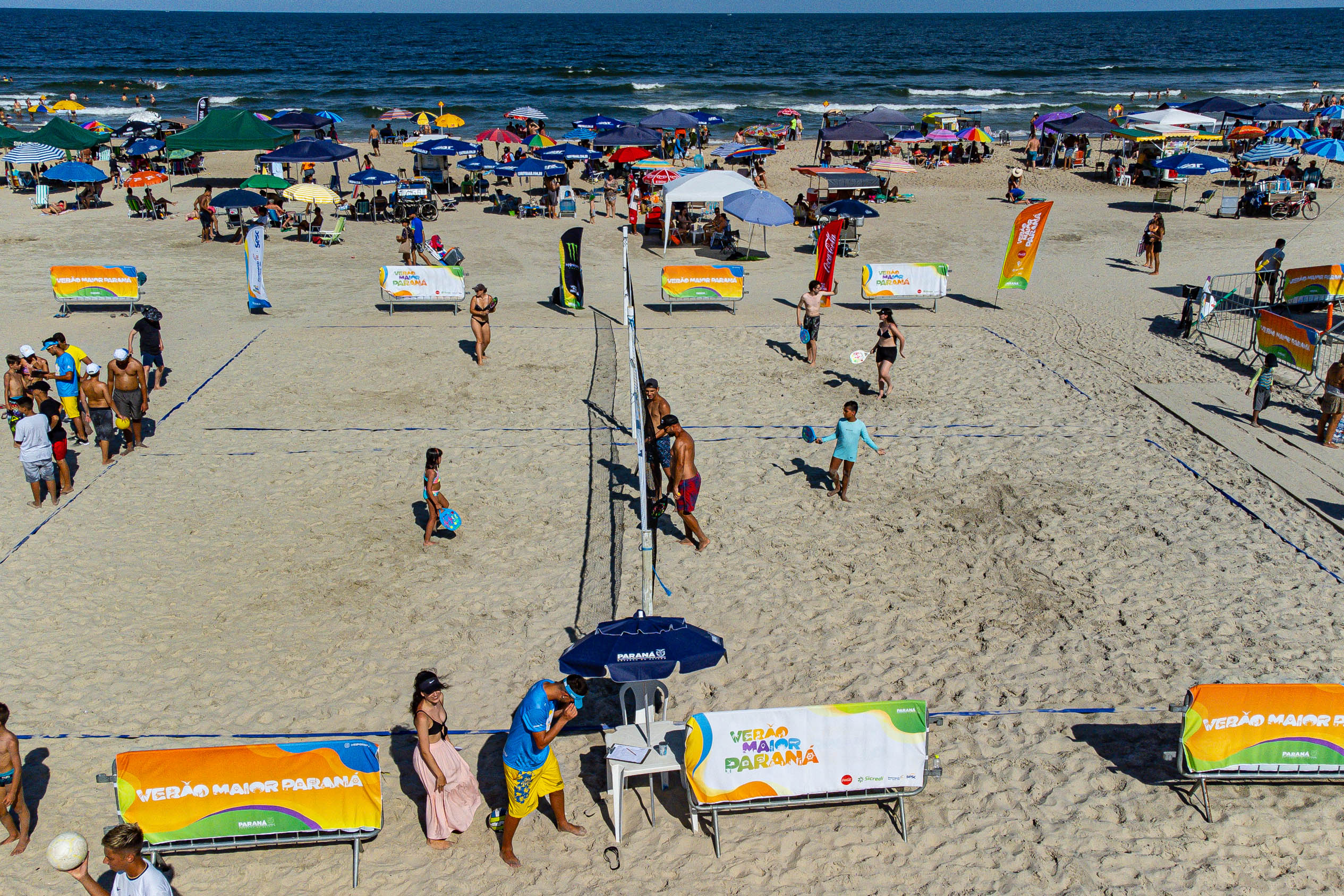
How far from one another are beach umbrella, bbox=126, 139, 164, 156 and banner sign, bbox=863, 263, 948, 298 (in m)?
23.8

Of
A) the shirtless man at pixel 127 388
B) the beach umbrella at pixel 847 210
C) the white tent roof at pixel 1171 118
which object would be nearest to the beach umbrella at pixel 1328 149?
the white tent roof at pixel 1171 118

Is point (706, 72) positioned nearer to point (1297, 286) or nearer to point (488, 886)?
point (1297, 286)

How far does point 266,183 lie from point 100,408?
1473 cm

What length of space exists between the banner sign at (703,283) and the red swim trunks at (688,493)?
26.2 feet

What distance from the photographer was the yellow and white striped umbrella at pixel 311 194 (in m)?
21.9

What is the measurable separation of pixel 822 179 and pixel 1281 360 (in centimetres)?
1463

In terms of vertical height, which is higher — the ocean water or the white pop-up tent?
the ocean water

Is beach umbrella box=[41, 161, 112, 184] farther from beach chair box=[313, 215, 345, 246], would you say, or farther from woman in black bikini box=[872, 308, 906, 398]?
woman in black bikini box=[872, 308, 906, 398]

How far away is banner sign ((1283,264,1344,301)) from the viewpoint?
565 inches

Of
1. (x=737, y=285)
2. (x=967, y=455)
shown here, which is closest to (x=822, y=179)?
(x=737, y=285)

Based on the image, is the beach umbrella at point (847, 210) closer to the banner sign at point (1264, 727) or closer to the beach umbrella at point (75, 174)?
the banner sign at point (1264, 727)

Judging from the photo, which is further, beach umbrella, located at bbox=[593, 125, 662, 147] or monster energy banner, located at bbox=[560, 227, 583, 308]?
beach umbrella, located at bbox=[593, 125, 662, 147]

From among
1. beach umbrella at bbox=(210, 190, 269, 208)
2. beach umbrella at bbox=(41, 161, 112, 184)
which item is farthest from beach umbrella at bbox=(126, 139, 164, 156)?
beach umbrella at bbox=(210, 190, 269, 208)

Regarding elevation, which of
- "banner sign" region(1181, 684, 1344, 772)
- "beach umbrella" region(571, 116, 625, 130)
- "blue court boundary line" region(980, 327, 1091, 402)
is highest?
"beach umbrella" region(571, 116, 625, 130)
